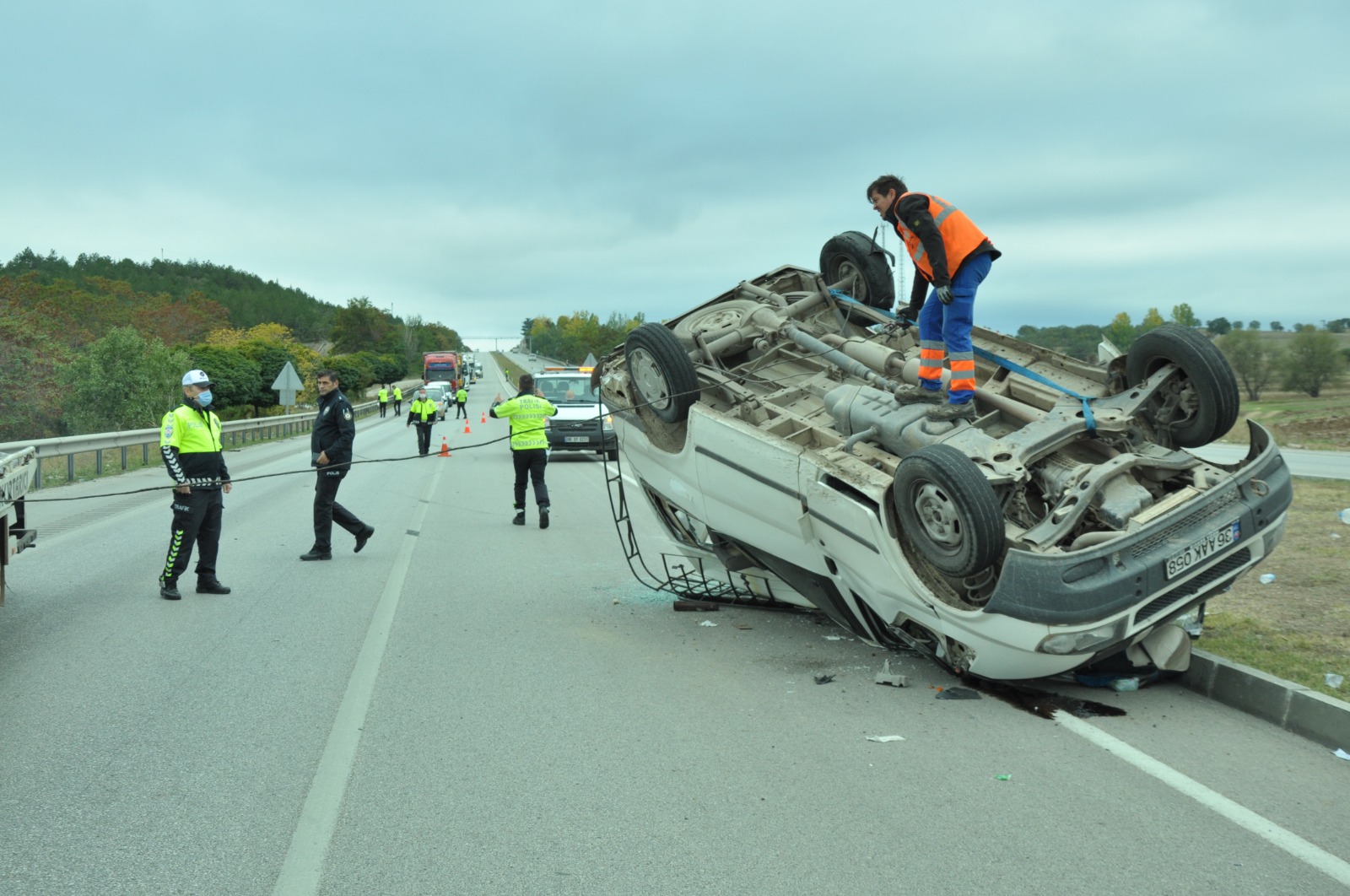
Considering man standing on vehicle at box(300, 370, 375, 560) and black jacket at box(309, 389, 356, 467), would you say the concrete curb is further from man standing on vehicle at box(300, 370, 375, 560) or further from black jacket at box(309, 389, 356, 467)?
black jacket at box(309, 389, 356, 467)

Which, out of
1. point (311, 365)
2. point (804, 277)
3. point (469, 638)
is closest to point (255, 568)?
point (469, 638)

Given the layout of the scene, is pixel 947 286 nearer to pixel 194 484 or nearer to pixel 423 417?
pixel 194 484

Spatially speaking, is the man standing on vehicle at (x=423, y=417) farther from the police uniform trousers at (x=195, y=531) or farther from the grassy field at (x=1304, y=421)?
the grassy field at (x=1304, y=421)

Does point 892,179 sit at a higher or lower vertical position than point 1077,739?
higher

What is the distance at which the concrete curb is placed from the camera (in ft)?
15.3

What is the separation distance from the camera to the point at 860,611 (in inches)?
234

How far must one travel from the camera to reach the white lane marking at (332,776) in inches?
136

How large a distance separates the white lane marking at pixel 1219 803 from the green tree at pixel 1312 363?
1594 inches

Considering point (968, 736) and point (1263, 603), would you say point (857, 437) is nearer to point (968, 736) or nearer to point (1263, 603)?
point (968, 736)

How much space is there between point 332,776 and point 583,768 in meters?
1.03

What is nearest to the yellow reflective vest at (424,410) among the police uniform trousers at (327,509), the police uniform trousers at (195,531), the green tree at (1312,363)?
the police uniform trousers at (327,509)

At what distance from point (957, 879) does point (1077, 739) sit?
1617 mm

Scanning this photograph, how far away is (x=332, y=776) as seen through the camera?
14.3ft

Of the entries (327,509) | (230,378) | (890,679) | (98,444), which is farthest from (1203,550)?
(230,378)
